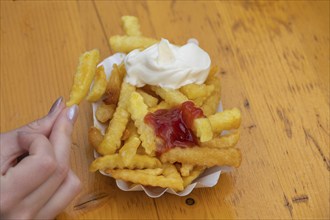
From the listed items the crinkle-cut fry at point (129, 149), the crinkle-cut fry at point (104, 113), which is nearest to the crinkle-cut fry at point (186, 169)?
→ the crinkle-cut fry at point (129, 149)

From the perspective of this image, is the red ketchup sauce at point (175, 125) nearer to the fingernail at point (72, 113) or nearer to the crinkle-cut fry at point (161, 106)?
the crinkle-cut fry at point (161, 106)

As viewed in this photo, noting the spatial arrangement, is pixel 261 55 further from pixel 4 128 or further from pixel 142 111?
pixel 4 128

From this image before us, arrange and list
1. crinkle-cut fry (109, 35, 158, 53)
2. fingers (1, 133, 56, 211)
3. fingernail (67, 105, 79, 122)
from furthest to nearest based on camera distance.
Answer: crinkle-cut fry (109, 35, 158, 53)
fingernail (67, 105, 79, 122)
fingers (1, 133, 56, 211)

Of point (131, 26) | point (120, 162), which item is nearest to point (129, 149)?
point (120, 162)

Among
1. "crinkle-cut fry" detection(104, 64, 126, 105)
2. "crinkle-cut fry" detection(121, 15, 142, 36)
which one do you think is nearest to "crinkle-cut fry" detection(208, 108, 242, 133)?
"crinkle-cut fry" detection(104, 64, 126, 105)

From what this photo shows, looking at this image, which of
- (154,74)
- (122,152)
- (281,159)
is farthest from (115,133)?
(281,159)

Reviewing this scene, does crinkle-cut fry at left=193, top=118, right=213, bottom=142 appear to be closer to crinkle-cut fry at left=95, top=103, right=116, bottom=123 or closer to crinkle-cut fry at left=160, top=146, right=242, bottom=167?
crinkle-cut fry at left=160, top=146, right=242, bottom=167
